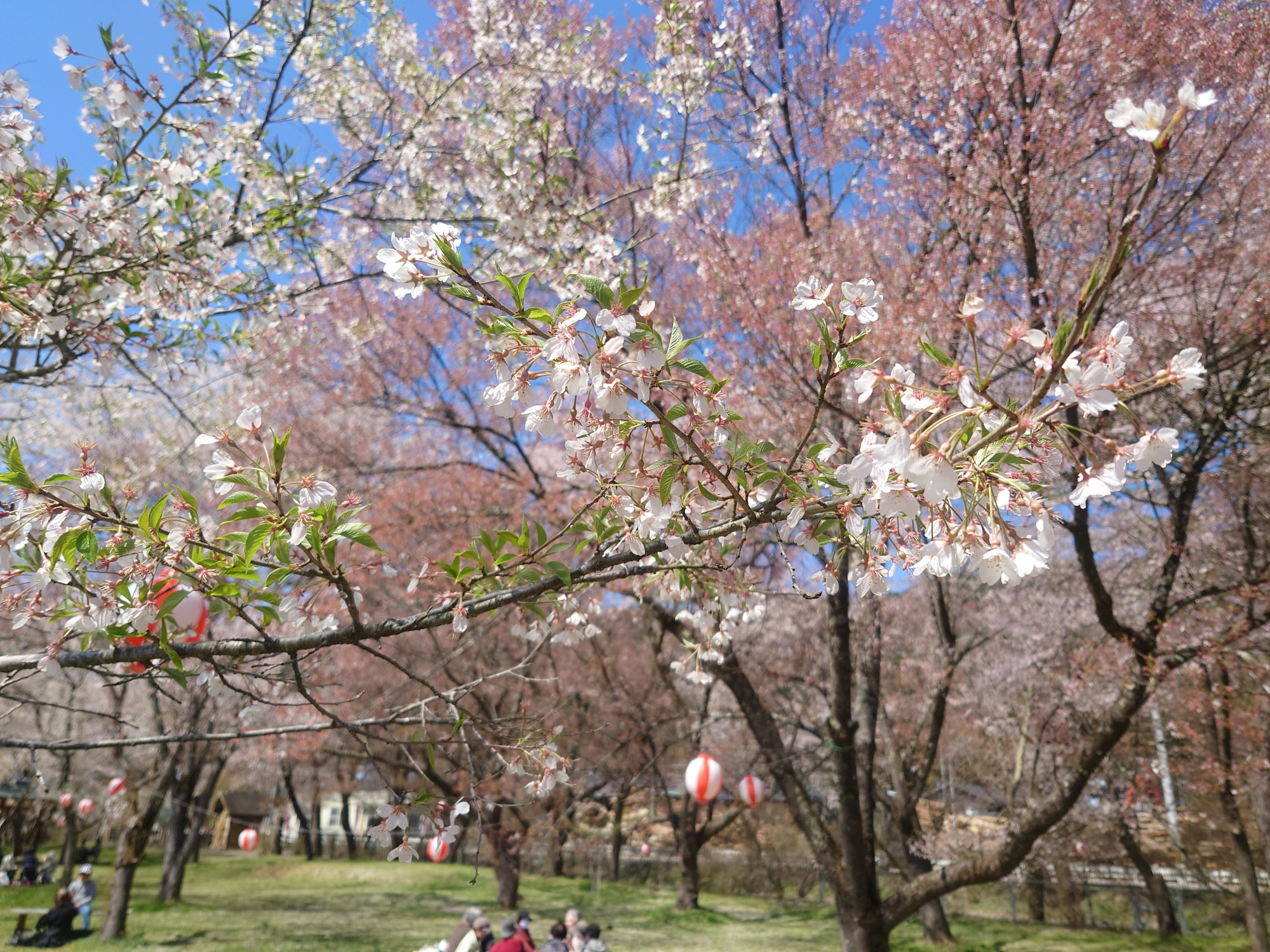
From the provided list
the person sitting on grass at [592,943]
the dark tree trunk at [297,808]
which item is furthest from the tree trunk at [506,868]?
the dark tree trunk at [297,808]

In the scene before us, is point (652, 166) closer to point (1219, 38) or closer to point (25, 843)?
point (1219, 38)

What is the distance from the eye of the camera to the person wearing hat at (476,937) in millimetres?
6652

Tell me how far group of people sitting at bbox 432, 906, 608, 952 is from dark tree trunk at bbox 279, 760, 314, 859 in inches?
589

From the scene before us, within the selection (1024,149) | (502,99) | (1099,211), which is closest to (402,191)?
(502,99)

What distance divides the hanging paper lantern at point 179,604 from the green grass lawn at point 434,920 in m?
9.81

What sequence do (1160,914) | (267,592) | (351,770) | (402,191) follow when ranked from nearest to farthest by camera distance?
(267,592)
(402,191)
(1160,914)
(351,770)

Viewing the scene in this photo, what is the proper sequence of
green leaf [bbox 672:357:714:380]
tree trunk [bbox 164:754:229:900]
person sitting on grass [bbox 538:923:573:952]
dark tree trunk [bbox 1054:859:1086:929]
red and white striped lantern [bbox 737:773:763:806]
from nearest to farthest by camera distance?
green leaf [bbox 672:357:714:380] → person sitting on grass [bbox 538:923:573:952] → red and white striped lantern [bbox 737:773:763:806] → dark tree trunk [bbox 1054:859:1086:929] → tree trunk [bbox 164:754:229:900]

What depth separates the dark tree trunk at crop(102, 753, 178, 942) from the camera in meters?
9.26

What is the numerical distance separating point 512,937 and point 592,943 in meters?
1.07

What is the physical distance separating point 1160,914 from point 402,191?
48.5 ft

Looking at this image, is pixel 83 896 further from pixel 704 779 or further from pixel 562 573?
pixel 562 573

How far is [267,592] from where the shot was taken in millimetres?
1729

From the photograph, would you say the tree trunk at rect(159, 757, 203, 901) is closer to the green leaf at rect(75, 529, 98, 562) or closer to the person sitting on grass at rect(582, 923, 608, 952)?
the person sitting on grass at rect(582, 923, 608, 952)

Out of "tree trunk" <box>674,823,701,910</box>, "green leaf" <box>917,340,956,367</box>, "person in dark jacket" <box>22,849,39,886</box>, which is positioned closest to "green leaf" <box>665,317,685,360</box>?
"green leaf" <box>917,340,956,367</box>
